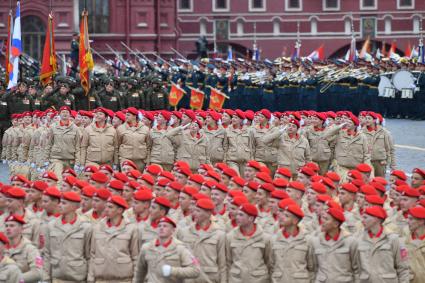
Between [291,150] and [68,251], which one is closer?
[68,251]

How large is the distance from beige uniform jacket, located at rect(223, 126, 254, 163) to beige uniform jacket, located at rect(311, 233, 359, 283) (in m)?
9.89

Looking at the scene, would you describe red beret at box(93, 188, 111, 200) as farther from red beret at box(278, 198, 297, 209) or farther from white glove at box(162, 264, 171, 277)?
white glove at box(162, 264, 171, 277)

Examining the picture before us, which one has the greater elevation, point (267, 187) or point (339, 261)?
point (267, 187)

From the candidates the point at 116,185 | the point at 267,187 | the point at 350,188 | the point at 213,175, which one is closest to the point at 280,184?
the point at 267,187

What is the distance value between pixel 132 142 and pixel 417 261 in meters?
9.54

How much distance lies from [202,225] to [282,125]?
9.84 metres

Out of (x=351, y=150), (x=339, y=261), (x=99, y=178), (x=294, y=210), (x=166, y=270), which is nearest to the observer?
(x=166, y=270)

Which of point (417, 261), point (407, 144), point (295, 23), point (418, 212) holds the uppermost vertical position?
point (295, 23)

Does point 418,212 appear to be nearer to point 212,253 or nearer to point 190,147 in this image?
point 212,253

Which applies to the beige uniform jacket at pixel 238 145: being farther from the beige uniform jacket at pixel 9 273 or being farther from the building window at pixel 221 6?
the building window at pixel 221 6

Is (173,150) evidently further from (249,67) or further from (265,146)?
(249,67)

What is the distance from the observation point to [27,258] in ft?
42.4

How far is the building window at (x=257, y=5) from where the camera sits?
224 feet

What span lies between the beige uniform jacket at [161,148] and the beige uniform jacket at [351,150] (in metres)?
2.74
